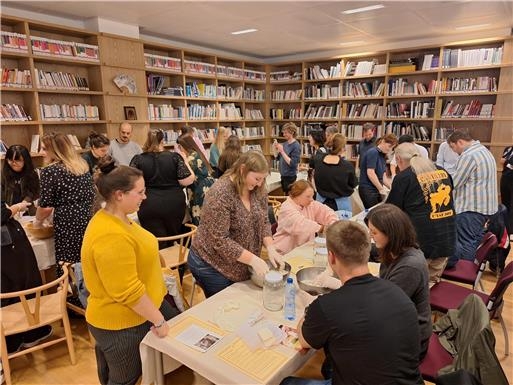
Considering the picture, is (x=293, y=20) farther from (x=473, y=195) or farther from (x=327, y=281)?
(x=327, y=281)

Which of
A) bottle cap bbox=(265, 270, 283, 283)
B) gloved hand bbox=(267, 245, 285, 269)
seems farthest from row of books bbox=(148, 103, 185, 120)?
bottle cap bbox=(265, 270, 283, 283)

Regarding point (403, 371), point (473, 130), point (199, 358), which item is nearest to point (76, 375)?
point (199, 358)

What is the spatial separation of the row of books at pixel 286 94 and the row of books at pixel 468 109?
2.74 metres

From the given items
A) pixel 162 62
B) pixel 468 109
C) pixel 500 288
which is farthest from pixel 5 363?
pixel 468 109

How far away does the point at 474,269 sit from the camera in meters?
2.74

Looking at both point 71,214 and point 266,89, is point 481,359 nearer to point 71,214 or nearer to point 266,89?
point 71,214

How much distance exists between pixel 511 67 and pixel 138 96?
215 inches

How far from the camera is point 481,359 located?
147cm

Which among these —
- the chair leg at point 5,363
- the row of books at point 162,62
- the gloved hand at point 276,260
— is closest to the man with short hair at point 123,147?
the row of books at point 162,62

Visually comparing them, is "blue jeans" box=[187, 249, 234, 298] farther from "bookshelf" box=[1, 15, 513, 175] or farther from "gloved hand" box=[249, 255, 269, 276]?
"bookshelf" box=[1, 15, 513, 175]

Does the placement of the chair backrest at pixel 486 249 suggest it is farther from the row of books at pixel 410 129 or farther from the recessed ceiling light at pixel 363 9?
the row of books at pixel 410 129

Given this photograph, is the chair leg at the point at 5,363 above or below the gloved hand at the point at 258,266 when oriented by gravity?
below

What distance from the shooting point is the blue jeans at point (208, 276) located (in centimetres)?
199

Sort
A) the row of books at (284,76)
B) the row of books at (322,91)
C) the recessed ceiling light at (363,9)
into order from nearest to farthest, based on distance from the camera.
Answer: the recessed ceiling light at (363,9) → the row of books at (322,91) → the row of books at (284,76)
